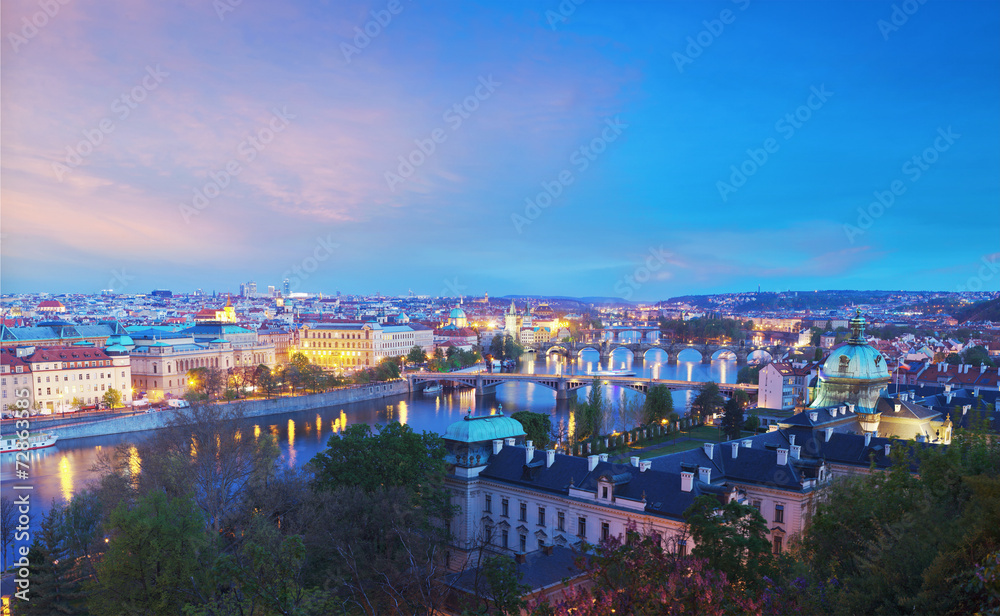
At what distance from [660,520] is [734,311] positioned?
185068 millimetres

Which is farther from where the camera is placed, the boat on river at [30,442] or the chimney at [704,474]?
the boat on river at [30,442]

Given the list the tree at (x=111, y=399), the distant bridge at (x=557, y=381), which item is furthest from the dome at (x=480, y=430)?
the tree at (x=111, y=399)

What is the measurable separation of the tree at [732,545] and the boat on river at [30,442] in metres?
33.9

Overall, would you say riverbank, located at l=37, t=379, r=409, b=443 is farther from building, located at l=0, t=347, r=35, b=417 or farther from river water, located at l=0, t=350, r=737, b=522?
building, located at l=0, t=347, r=35, b=417

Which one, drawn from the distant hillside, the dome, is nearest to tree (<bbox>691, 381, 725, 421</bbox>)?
the dome

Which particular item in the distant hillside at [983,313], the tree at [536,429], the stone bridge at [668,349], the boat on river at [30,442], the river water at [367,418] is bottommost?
the river water at [367,418]

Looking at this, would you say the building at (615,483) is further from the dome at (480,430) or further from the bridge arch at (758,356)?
the bridge arch at (758,356)

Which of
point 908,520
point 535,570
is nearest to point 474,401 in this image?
point 535,570

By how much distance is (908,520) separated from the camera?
7.04m

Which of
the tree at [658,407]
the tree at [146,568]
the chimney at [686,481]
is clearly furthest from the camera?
the tree at [658,407]

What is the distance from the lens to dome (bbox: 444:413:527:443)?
56.5 ft

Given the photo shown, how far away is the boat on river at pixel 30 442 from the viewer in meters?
32.5

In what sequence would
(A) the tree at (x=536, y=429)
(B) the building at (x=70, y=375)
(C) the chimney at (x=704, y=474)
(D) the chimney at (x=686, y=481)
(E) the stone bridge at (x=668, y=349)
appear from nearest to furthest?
(D) the chimney at (x=686, y=481)
(C) the chimney at (x=704, y=474)
(A) the tree at (x=536, y=429)
(B) the building at (x=70, y=375)
(E) the stone bridge at (x=668, y=349)

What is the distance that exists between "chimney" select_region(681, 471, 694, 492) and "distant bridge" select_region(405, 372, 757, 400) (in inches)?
1205
